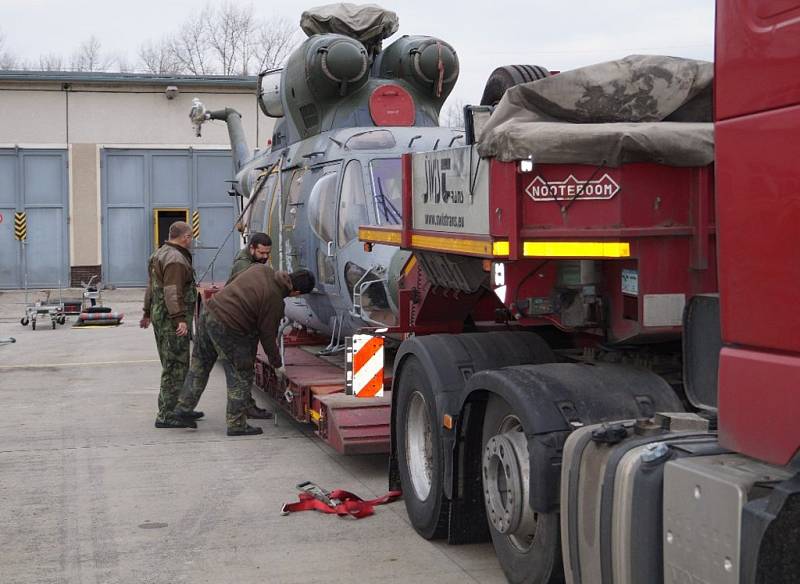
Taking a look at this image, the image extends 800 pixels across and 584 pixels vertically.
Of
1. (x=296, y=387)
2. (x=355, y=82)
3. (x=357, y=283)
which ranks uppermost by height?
(x=355, y=82)

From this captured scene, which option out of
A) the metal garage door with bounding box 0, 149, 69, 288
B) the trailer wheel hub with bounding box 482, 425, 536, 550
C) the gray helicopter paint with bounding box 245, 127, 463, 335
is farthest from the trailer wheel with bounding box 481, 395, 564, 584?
the metal garage door with bounding box 0, 149, 69, 288

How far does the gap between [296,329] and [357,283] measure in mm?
3176

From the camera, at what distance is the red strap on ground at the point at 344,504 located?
23.6ft

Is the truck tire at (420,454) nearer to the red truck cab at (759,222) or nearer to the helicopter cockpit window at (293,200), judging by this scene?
the red truck cab at (759,222)

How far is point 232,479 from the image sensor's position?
8.35m

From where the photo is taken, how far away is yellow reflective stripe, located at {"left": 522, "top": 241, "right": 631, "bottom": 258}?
16.5 feet

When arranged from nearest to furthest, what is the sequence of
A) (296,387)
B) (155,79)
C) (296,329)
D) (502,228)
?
(502,228)
(296,387)
(296,329)
(155,79)

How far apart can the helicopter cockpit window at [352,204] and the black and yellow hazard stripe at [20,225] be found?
2111 centimetres

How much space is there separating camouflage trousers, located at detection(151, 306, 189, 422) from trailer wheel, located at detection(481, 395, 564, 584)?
5215 millimetres

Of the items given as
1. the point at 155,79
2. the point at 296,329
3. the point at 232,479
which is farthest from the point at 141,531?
the point at 155,79

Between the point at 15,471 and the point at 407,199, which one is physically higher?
the point at 407,199

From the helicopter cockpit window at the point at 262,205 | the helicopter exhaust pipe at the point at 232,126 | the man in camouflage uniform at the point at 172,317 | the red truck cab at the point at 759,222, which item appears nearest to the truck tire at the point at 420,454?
the red truck cab at the point at 759,222

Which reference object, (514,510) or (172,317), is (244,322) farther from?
(514,510)

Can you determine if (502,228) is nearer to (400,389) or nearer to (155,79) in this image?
(400,389)
